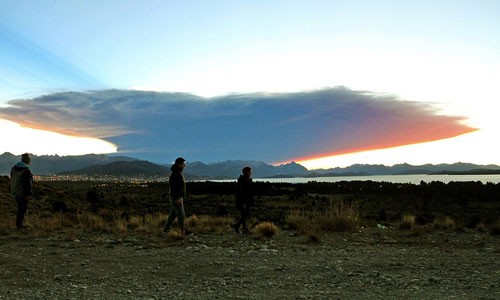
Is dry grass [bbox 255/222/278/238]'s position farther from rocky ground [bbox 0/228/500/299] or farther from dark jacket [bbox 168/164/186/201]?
dark jacket [bbox 168/164/186/201]

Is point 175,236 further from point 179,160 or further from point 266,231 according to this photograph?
point 266,231

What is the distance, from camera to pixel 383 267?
927 cm

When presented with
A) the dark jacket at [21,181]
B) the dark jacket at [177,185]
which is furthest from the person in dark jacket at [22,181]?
the dark jacket at [177,185]

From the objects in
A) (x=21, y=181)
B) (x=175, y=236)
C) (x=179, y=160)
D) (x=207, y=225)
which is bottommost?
(x=207, y=225)

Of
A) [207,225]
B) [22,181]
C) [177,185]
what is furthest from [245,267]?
[22,181]

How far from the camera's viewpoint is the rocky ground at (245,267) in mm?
7145

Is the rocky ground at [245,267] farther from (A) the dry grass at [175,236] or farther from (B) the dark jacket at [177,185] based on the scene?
(B) the dark jacket at [177,185]

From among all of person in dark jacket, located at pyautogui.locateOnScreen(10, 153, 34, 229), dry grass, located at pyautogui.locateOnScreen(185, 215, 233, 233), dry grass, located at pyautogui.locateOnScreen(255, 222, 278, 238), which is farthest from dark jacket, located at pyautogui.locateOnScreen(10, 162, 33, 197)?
dry grass, located at pyautogui.locateOnScreen(255, 222, 278, 238)

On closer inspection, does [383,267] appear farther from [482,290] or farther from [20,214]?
[20,214]

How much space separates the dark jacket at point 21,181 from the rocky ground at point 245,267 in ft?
5.44

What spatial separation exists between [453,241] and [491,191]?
117ft

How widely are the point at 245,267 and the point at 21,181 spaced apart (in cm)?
951

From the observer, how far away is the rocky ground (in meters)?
7.14

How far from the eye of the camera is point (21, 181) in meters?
15.3
